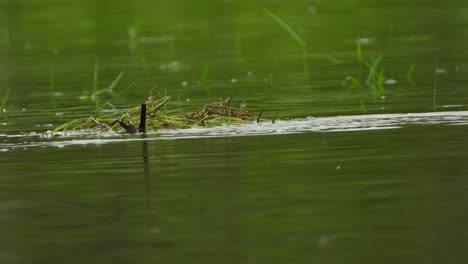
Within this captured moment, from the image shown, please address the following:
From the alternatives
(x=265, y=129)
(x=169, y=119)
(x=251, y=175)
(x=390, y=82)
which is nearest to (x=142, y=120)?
(x=169, y=119)

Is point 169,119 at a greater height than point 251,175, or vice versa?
point 169,119

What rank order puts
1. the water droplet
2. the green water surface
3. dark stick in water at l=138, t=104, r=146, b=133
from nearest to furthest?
the green water surface
dark stick in water at l=138, t=104, r=146, b=133
the water droplet

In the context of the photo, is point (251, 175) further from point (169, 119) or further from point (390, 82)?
point (390, 82)

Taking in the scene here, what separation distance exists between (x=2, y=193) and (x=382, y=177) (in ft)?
6.24

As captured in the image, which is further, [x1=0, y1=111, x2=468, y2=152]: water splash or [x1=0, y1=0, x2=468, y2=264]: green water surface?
[x1=0, y1=111, x2=468, y2=152]: water splash

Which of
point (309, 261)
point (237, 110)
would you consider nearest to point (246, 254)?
point (309, 261)

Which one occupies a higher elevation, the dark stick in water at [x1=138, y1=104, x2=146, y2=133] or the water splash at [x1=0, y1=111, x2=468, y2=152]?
the dark stick in water at [x1=138, y1=104, x2=146, y2=133]

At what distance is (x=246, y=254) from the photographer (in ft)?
20.5

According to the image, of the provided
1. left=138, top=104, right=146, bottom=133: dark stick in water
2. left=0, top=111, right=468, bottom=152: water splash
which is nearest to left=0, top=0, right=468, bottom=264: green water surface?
left=0, top=111, right=468, bottom=152: water splash

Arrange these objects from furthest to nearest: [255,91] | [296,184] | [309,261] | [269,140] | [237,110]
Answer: [255,91]
[237,110]
[269,140]
[296,184]
[309,261]

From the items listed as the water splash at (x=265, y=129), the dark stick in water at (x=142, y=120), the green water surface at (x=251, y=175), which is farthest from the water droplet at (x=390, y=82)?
the dark stick in water at (x=142, y=120)

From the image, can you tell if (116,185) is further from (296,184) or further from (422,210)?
(422,210)

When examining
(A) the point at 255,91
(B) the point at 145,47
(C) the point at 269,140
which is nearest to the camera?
(C) the point at 269,140

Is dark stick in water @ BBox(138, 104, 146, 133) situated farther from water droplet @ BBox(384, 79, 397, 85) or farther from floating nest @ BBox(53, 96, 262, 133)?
water droplet @ BBox(384, 79, 397, 85)
